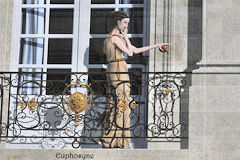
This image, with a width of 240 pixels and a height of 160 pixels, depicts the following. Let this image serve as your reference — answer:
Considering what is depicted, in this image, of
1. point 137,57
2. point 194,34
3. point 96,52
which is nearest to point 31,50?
point 96,52

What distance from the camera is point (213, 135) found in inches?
348

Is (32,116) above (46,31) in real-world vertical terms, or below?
below

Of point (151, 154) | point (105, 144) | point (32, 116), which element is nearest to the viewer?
point (151, 154)

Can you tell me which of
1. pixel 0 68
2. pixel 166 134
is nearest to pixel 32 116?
pixel 0 68

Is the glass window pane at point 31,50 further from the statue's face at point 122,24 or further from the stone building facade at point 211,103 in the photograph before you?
the stone building facade at point 211,103

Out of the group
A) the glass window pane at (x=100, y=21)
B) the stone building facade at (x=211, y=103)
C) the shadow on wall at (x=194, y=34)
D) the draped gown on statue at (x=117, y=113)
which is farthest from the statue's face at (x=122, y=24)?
the stone building facade at (x=211, y=103)

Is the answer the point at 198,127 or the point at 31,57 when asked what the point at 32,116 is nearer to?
the point at 31,57

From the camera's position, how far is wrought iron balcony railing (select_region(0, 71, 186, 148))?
923cm

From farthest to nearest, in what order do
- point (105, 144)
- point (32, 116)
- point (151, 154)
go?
point (32, 116), point (105, 144), point (151, 154)

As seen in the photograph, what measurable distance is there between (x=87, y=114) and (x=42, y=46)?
1.91 m

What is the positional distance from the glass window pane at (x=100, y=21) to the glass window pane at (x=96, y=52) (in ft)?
0.58

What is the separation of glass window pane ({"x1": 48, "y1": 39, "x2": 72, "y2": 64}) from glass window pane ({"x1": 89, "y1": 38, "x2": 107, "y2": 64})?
40 centimetres

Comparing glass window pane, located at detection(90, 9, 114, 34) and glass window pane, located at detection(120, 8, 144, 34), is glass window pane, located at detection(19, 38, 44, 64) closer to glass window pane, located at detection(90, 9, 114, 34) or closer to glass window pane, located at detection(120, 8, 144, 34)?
glass window pane, located at detection(90, 9, 114, 34)

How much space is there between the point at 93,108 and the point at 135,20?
1.79 m
